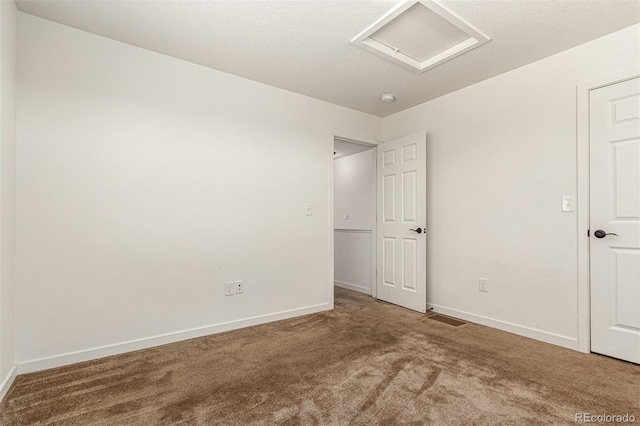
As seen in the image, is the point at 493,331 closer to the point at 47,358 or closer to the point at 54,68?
the point at 47,358

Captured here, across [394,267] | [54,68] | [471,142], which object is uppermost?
[54,68]

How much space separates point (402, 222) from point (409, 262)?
0.49 metres

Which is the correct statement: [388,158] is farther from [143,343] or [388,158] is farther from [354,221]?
[143,343]

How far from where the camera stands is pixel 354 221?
15.8 feet

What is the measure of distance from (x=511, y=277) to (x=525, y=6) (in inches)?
86.3

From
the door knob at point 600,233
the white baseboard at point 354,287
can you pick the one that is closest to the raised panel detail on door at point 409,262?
the white baseboard at point 354,287

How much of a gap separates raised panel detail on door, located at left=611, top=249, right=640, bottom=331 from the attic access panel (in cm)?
193

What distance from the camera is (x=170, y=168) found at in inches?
104

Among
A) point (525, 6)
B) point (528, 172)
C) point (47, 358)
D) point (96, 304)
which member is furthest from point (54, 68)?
point (528, 172)

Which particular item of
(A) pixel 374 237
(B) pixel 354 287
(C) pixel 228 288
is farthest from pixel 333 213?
(C) pixel 228 288

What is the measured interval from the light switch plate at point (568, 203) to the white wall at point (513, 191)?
0.04 m

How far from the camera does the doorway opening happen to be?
14.4 feet

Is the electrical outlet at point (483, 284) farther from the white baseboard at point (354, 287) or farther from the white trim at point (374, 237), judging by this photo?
the white baseboard at point (354, 287)

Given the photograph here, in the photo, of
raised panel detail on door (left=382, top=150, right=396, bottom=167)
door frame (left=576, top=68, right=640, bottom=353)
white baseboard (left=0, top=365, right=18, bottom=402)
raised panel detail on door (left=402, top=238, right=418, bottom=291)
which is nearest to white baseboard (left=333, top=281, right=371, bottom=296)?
raised panel detail on door (left=402, top=238, right=418, bottom=291)
